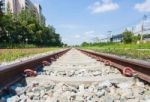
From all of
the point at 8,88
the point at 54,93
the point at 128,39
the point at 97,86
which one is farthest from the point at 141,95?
the point at 128,39

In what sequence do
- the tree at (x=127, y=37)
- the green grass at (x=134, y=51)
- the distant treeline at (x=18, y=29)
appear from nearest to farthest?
1. the green grass at (x=134, y=51)
2. the distant treeline at (x=18, y=29)
3. the tree at (x=127, y=37)

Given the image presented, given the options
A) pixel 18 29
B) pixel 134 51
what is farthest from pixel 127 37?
pixel 134 51

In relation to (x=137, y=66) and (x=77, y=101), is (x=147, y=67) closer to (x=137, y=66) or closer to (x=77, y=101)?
(x=137, y=66)

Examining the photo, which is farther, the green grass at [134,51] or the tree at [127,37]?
the tree at [127,37]

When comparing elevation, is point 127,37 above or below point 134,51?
above

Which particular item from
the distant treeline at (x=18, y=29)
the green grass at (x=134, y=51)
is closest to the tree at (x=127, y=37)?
the distant treeline at (x=18, y=29)

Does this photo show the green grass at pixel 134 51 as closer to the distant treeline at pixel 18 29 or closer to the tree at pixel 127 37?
the distant treeline at pixel 18 29

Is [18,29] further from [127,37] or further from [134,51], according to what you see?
[134,51]

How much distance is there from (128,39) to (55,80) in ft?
309

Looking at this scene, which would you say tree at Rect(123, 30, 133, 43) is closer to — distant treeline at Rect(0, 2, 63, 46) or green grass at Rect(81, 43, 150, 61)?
distant treeline at Rect(0, 2, 63, 46)

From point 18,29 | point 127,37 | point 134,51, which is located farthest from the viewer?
point 127,37

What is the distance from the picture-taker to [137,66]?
685 cm

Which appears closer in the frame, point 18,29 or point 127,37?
point 18,29

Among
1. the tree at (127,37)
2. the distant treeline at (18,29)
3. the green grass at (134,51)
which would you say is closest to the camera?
the green grass at (134,51)
